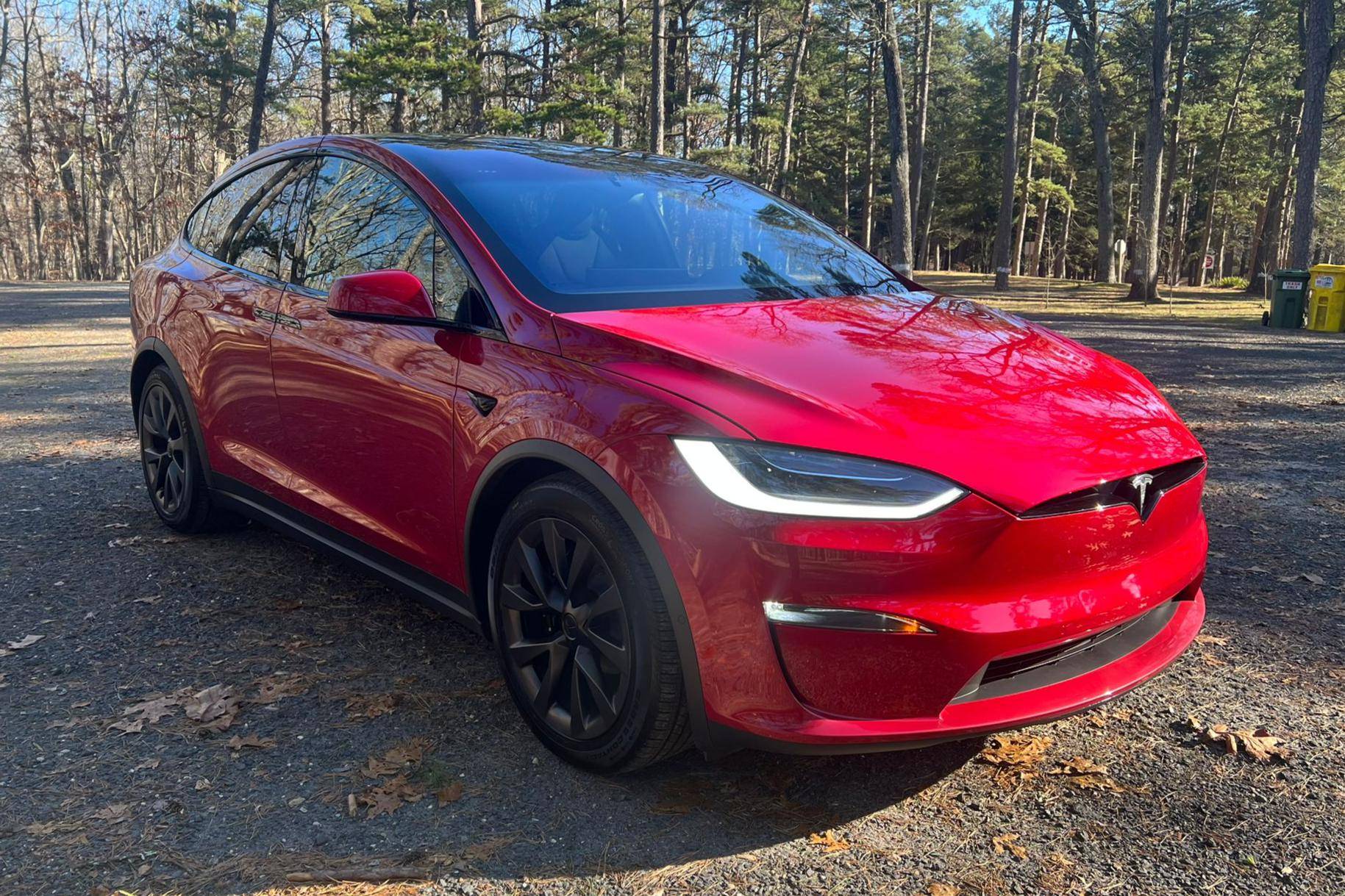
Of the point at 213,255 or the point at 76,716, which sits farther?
the point at 213,255

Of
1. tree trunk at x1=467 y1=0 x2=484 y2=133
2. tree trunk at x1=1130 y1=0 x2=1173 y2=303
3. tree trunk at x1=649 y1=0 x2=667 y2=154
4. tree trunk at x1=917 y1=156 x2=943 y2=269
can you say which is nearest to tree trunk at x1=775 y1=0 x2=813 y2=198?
tree trunk at x1=467 y1=0 x2=484 y2=133

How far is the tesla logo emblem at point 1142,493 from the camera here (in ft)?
7.98

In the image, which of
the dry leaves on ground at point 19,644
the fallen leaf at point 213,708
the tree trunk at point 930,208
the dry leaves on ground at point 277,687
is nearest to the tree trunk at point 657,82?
the dry leaves on ground at point 19,644

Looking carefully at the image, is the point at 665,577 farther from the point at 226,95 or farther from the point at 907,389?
the point at 226,95

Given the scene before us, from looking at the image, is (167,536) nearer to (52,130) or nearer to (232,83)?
(232,83)

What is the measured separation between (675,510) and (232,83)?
5010cm

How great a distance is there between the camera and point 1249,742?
116 inches

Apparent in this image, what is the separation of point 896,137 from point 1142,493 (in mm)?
21361

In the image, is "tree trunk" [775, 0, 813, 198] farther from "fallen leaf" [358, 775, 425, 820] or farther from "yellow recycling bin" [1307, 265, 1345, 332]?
"fallen leaf" [358, 775, 425, 820]

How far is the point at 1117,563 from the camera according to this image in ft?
7.97

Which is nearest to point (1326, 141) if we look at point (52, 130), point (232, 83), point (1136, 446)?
point (232, 83)

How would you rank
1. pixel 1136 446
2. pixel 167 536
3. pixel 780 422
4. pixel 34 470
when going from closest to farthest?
pixel 780 422, pixel 1136 446, pixel 167 536, pixel 34 470

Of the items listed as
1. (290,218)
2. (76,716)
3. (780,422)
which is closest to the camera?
(780,422)

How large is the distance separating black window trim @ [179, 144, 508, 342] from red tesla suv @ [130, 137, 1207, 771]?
20 millimetres
